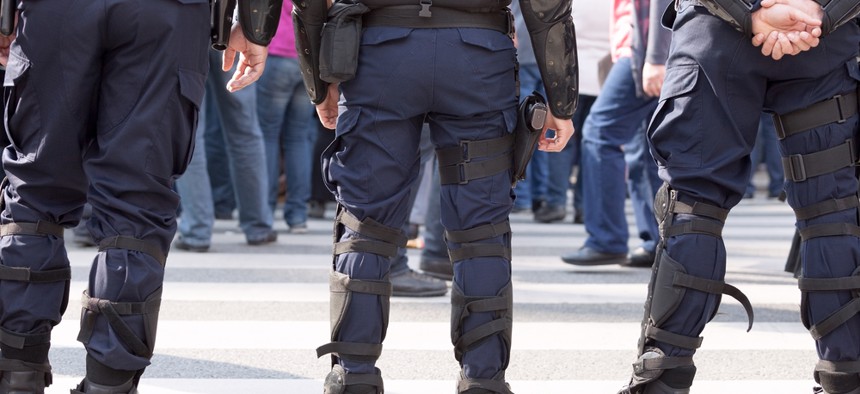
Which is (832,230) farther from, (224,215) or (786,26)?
(224,215)

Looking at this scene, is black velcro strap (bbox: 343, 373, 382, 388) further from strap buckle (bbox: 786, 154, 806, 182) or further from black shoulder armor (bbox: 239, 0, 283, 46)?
strap buckle (bbox: 786, 154, 806, 182)

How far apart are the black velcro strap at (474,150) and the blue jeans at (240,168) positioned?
4204mm

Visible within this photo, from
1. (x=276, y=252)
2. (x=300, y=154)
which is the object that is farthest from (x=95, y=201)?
(x=300, y=154)

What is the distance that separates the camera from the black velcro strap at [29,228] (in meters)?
3.24

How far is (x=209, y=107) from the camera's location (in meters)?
10.1

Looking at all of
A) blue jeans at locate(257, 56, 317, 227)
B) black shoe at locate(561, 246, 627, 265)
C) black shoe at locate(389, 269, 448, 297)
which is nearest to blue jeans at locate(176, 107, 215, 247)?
blue jeans at locate(257, 56, 317, 227)

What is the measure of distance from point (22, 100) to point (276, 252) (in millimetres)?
4430

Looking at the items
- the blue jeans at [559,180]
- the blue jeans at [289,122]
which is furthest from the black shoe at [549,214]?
the blue jeans at [289,122]

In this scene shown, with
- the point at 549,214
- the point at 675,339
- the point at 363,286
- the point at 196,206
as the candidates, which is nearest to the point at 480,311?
the point at 363,286

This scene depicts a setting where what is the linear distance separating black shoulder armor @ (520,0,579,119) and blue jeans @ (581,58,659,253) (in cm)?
309

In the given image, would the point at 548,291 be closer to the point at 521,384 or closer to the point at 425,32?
the point at 521,384

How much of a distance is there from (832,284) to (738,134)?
475 mm

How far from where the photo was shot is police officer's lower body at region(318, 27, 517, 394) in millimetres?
3236

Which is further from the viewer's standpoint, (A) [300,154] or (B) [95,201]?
(A) [300,154]
